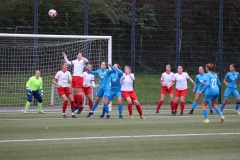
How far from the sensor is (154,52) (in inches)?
1101

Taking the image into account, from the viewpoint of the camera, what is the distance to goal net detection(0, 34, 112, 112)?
23156 mm

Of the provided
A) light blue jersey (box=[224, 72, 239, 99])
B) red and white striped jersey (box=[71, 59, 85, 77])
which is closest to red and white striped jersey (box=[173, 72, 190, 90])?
light blue jersey (box=[224, 72, 239, 99])

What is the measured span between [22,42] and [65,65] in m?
4.93

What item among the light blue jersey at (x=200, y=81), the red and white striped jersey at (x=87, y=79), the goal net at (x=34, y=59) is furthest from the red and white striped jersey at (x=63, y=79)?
the light blue jersey at (x=200, y=81)

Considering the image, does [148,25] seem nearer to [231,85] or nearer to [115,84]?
[231,85]

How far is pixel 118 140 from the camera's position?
11844mm

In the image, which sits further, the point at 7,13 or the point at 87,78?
the point at 7,13

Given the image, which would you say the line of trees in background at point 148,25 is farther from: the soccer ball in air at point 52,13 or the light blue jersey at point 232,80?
the light blue jersey at point 232,80

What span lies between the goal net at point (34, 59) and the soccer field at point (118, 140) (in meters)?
7.56

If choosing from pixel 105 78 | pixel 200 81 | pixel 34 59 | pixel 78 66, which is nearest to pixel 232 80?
pixel 200 81

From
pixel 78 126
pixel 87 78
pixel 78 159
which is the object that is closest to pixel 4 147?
pixel 78 159

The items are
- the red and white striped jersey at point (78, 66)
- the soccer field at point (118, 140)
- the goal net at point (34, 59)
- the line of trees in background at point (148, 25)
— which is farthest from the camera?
the line of trees in background at point (148, 25)

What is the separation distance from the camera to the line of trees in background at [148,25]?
1021 inches

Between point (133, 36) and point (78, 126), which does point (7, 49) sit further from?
point (78, 126)
